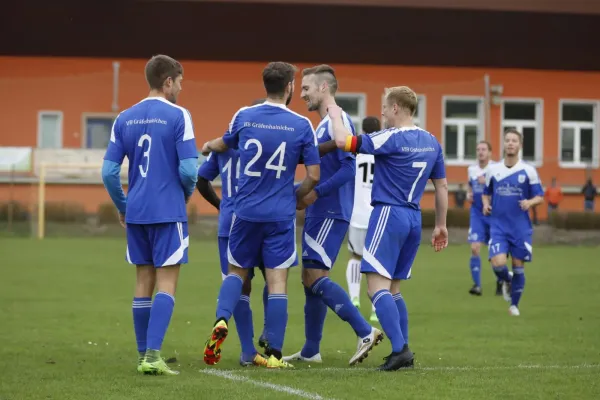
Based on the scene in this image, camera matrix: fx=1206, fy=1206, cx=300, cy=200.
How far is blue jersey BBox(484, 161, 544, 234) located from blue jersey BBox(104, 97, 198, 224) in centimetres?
679

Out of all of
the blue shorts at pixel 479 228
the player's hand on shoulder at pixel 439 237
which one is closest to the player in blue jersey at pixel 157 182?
the player's hand on shoulder at pixel 439 237

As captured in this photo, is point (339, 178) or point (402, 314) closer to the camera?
point (339, 178)

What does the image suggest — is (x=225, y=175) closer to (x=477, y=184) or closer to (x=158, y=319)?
(x=158, y=319)

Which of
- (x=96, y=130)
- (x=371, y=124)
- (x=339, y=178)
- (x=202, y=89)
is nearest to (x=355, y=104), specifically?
(x=202, y=89)

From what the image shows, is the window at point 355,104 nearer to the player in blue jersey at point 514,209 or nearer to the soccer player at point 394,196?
the player in blue jersey at point 514,209

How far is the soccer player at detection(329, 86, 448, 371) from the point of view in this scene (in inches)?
335

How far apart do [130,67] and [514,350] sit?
98.3 ft

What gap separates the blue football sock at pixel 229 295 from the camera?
841cm

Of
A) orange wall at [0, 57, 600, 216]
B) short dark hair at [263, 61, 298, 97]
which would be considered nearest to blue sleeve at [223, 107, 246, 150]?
short dark hair at [263, 61, 298, 97]

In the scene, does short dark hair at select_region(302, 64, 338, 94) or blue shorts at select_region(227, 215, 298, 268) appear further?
short dark hair at select_region(302, 64, 338, 94)

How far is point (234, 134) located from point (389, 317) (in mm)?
1701

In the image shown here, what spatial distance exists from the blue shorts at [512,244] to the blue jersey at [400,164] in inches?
228

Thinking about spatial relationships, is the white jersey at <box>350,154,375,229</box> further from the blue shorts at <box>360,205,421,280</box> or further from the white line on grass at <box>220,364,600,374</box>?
the blue shorts at <box>360,205,421,280</box>

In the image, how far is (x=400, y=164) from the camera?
8672mm
